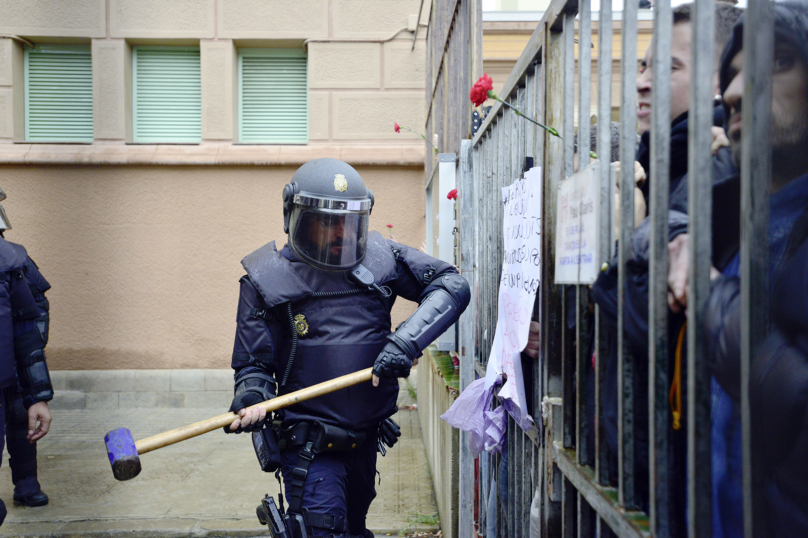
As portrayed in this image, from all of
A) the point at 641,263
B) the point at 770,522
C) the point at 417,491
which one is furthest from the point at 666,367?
the point at 417,491

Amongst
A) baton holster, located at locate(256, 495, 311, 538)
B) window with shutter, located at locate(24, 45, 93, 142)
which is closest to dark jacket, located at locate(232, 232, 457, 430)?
baton holster, located at locate(256, 495, 311, 538)

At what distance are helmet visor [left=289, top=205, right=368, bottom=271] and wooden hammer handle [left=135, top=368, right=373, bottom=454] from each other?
479 mm

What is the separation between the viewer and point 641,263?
997 mm

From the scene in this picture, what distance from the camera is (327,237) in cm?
269

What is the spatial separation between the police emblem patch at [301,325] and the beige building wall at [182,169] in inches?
184

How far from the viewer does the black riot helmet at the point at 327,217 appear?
2680 millimetres

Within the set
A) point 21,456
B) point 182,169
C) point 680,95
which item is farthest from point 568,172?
point 182,169

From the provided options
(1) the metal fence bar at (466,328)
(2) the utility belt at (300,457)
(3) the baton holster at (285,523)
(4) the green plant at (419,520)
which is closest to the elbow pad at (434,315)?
(1) the metal fence bar at (466,328)

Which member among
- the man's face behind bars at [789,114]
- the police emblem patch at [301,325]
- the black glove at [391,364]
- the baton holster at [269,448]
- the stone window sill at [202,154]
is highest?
the stone window sill at [202,154]

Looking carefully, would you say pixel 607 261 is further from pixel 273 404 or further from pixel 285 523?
pixel 285 523

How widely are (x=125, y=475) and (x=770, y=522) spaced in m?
→ 2.06

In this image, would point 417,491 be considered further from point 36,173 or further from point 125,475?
point 36,173

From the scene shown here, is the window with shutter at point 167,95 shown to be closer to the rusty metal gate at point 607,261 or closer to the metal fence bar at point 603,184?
the rusty metal gate at point 607,261

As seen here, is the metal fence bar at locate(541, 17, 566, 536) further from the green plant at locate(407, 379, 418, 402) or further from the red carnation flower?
the green plant at locate(407, 379, 418, 402)
